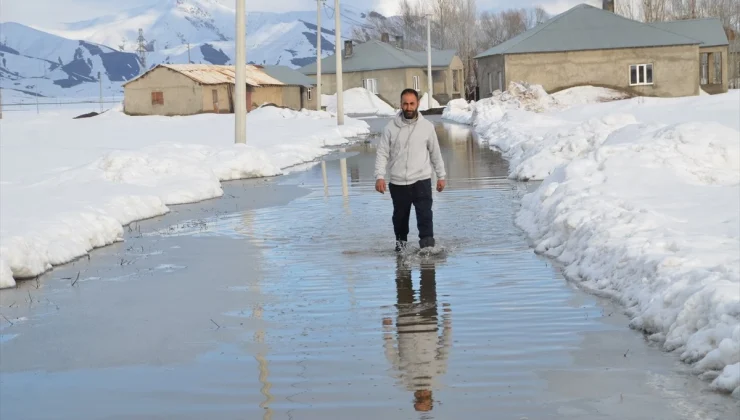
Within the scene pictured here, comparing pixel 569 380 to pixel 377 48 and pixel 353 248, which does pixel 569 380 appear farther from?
pixel 377 48

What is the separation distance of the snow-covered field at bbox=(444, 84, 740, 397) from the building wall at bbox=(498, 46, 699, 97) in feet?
154

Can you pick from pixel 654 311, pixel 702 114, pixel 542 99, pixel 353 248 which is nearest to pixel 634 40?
pixel 542 99

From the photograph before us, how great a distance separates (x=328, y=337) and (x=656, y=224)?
165 inches

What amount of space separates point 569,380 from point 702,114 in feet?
126

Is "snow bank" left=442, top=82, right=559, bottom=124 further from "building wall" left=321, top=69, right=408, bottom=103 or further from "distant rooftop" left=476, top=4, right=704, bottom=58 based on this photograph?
"building wall" left=321, top=69, right=408, bottom=103

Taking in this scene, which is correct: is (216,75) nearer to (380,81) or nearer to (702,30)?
(380,81)

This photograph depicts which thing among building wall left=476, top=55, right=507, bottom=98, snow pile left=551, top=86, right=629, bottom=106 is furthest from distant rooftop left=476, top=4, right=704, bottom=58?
snow pile left=551, top=86, right=629, bottom=106

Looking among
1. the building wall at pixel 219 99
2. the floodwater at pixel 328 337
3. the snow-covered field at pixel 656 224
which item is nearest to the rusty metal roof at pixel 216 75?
the building wall at pixel 219 99

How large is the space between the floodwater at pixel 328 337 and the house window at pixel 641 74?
5827cm

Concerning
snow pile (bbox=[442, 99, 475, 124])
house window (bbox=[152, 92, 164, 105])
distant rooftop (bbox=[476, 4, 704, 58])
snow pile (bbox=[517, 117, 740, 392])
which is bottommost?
snow pile (bbox=[517, 117, 740, 392])

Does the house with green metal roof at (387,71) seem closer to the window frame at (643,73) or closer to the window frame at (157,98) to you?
the window frame at (157,98)

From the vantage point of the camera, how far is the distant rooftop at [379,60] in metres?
108

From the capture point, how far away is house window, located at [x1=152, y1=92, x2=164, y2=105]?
78062mm

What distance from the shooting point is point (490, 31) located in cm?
15488
